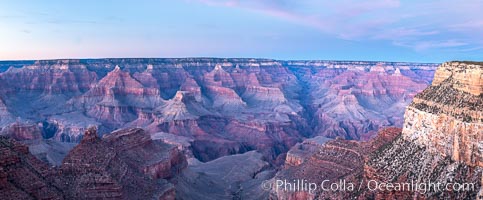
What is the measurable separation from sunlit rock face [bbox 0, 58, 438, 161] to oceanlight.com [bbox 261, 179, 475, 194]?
55587 millimetres

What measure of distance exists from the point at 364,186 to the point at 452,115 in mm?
11127

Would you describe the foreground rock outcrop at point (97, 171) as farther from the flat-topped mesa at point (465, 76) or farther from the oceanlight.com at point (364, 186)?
the flat-topped mesa at point (465, 76)

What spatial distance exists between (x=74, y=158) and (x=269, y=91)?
481ft

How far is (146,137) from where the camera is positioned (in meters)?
66.6

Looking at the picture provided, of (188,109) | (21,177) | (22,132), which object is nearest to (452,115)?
(21,177)

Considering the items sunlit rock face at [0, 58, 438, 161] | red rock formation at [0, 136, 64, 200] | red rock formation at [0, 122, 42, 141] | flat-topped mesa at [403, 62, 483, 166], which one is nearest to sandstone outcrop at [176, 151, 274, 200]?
sunlit rock face at [0, 58, 438, 161]

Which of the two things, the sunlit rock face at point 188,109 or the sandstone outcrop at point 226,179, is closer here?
the sandstone outcrop at point 226,179

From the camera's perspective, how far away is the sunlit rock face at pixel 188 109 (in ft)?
419

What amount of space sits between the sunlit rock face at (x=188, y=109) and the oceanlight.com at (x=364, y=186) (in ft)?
182

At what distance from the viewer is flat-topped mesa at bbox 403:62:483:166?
114 feet

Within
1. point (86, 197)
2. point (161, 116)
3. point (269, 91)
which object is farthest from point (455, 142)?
point (269, 91)

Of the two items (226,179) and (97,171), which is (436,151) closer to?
(97,171)

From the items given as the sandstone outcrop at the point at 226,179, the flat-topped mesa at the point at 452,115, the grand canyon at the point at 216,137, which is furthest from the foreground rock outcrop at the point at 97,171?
the flat-topped mesa at the point at 452,115

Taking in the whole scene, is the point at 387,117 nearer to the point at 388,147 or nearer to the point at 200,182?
the point at 200,182
